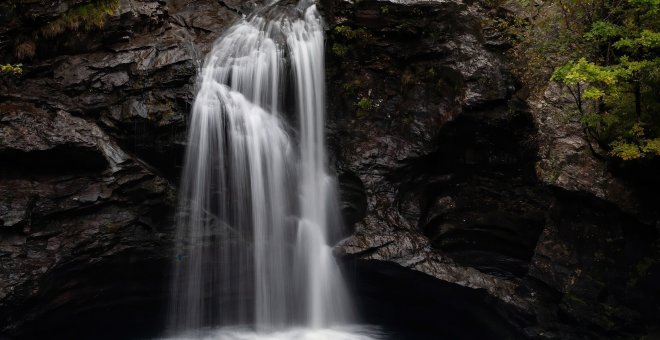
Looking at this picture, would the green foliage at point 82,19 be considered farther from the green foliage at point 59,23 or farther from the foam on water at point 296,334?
the foam on water at point 296,334

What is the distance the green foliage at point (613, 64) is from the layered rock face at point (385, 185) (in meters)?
0.89

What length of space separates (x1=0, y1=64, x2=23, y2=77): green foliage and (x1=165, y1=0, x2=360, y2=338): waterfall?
336cm

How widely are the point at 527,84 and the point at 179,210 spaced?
8.18 meters

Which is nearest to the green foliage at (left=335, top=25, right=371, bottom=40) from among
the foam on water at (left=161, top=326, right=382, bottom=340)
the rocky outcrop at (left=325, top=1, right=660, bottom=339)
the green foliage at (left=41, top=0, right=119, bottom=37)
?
the rocky outcrop at (left=325, top=1, right=660, bottom=339)

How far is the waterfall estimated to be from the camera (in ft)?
35.1

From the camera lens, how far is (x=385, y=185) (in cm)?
1141

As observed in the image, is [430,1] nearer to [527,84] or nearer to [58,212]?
[527,84]

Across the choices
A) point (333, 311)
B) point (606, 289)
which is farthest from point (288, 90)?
point (606, 289)

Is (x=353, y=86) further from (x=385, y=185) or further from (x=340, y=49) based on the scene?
(x=385, y=185)

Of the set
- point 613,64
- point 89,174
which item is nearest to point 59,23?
point 89,174

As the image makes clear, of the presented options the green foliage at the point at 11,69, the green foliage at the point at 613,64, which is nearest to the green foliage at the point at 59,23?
the green foliage at the point at 11,69

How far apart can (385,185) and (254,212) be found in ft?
10.1

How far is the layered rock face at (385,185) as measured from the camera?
29.6ft

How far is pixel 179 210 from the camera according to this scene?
1046cm
